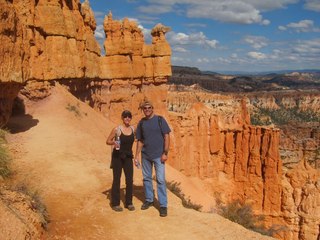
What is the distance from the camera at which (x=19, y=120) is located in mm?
11539

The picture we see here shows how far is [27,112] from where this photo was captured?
1253 centimetres

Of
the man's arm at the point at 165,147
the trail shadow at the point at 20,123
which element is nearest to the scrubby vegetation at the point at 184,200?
the man's arm at the point at 165,147

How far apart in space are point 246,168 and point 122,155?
24217mm

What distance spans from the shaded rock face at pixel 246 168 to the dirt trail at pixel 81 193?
15.0 meters

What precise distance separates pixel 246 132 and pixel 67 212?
81.7ft

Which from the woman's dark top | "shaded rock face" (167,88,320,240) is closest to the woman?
the woman's dark top

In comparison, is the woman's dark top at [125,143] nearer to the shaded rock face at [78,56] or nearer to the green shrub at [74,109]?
the shaded rock face at [78,56]

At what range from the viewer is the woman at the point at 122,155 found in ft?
21.0

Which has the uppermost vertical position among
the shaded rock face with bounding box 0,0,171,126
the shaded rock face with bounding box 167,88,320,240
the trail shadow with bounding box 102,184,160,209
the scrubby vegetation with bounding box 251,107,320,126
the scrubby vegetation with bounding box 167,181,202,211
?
the shaded rock face with bounding box 0,0,171,126

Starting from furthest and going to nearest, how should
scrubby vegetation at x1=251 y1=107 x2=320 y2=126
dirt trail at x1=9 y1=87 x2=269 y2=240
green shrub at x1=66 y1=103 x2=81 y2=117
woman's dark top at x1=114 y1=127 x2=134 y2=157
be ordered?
1. scrubby vegetation at x1=251 y1=107 x2=320 y2=126
2. green shrub at x1=66 y1=103 x2=81 y2=117
3. woman's dark top at x1=114 y1=127 x2=134 y2=157
4. dirt trail at x1=9 y1=87 x2=269 y2=240

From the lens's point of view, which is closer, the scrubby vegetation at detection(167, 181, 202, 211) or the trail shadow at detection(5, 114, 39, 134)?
the scrubby vegetation at detection(167, 181, 202, 211)

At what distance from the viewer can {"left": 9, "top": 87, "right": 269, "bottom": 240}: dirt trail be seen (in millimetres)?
5730

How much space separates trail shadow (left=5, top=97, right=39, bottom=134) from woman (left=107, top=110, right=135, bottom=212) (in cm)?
479

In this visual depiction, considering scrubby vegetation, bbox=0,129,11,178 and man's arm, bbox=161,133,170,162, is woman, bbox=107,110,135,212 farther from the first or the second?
scrubby vegetation, bbox=0,129,11,178
